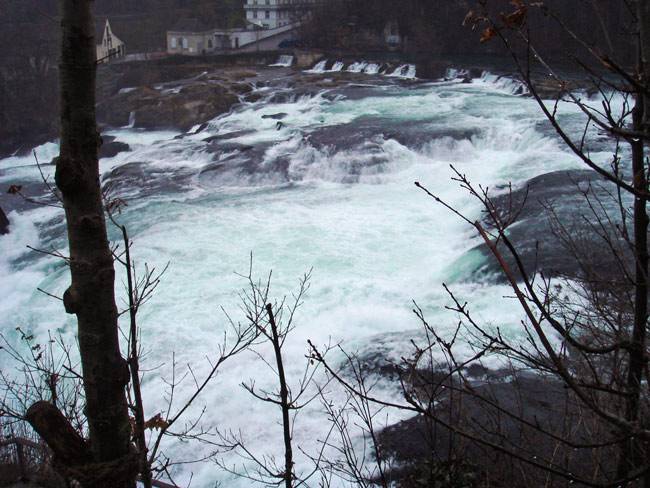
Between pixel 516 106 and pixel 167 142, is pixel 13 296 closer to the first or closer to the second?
pixel 167 142

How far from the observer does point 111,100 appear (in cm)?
3225

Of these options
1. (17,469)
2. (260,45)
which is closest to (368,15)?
(260,45)

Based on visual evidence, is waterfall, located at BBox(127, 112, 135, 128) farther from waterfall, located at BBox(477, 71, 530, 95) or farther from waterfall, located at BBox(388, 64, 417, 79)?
waterfall, located at BBox(477, 71, 530, 95)

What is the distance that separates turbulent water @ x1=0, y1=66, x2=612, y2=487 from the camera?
33.2ft

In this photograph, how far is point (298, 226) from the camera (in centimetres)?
1586

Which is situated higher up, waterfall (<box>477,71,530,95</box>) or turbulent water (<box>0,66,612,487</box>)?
waterfall (<box>477,71,530,95</box>)

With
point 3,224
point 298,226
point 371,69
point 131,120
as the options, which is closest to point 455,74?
point 371,69

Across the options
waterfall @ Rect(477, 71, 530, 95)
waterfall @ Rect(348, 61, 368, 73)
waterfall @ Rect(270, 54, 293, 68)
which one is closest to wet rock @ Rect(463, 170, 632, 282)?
waterfall @ Rect(477, 71, 530, 95)

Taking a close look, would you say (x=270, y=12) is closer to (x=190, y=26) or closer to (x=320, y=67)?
(x=190, y=26)

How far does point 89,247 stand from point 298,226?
13608 mm

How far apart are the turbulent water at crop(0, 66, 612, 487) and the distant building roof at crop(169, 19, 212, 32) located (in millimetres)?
22898

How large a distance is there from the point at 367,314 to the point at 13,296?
23.9 ft

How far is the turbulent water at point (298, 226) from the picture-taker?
1013 centimetres

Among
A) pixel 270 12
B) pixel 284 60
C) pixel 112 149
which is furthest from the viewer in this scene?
pixel 270 12
